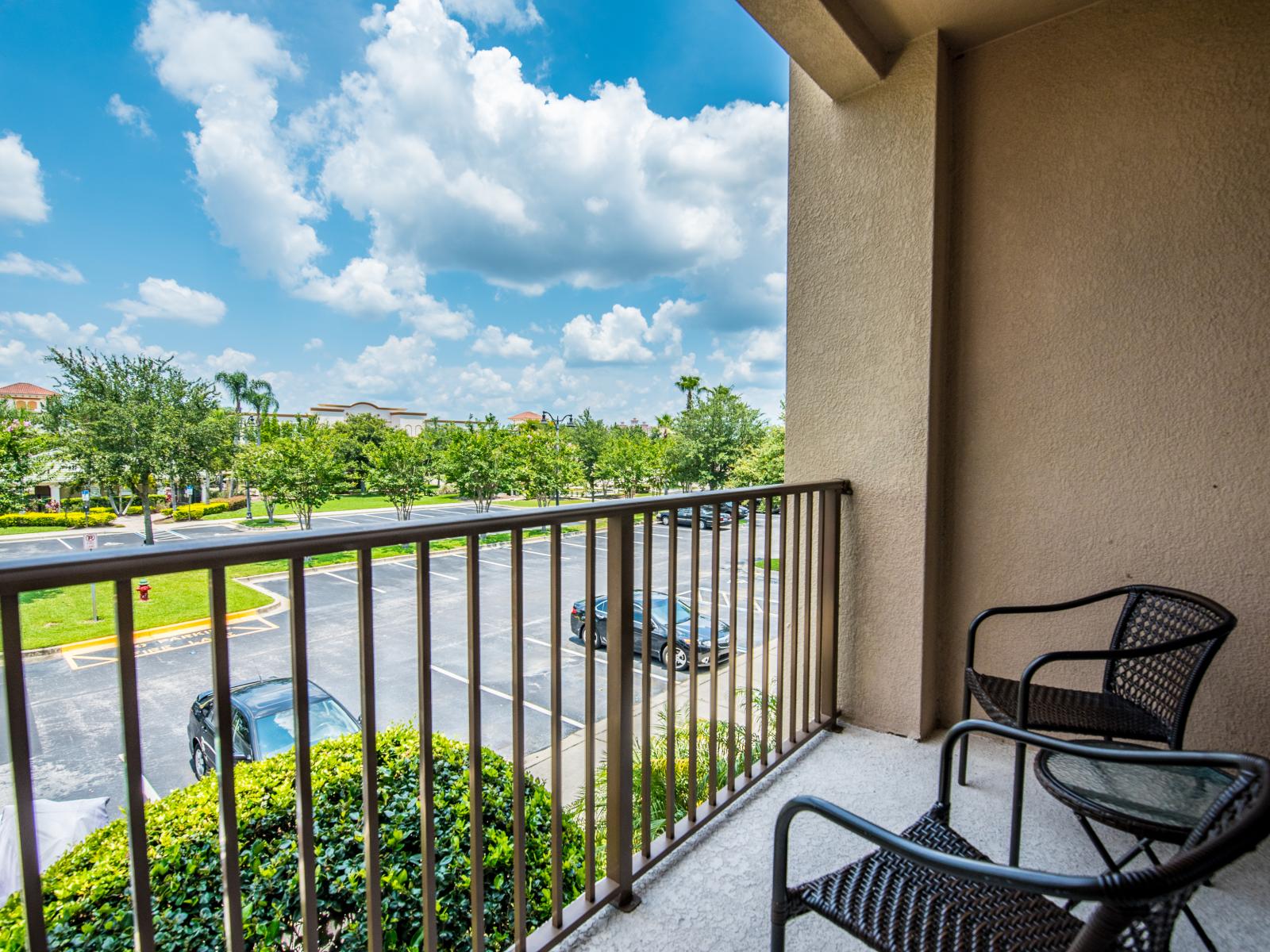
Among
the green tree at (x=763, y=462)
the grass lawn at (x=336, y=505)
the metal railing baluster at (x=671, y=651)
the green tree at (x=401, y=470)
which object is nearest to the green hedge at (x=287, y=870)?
the metal railing baluster at (x=671, y=651)

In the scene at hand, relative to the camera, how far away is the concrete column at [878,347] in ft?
7.82

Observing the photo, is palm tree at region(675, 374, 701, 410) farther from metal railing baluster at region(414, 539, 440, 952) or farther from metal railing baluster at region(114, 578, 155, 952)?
metal railing baluster at region(114, 578, 155, 952)

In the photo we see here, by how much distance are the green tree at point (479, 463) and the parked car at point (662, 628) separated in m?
4.60

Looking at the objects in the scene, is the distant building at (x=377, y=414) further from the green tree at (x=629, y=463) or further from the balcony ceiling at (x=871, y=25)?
the balcony ceiling at (x=871, y=25)

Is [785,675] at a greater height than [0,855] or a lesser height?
greater

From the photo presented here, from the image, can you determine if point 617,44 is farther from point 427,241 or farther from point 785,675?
point 785,675

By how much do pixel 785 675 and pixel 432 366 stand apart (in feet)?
113

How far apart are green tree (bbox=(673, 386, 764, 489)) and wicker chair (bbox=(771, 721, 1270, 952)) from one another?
15210 mm

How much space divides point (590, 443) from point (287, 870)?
22.7 m

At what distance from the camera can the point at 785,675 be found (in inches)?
99.0

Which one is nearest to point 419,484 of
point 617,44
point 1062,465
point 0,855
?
point 0,855

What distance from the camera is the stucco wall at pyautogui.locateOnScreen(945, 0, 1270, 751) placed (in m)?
2.00

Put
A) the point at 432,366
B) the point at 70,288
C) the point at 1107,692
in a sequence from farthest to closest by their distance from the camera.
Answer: the point at 432,366
the point at 70,288
the point at 1107,692

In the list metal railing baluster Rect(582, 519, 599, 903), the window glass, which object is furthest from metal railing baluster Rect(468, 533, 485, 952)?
the window glass
